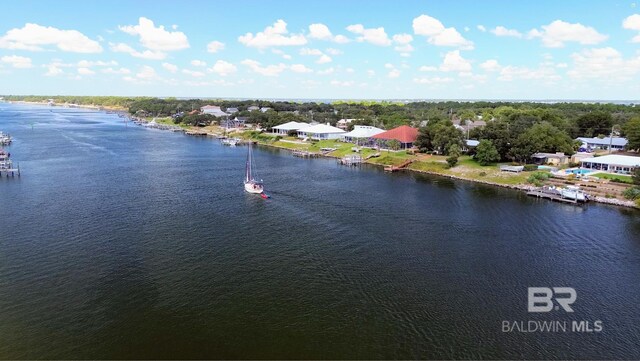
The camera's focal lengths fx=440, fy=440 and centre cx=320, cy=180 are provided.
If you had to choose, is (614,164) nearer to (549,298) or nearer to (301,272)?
(549,298)

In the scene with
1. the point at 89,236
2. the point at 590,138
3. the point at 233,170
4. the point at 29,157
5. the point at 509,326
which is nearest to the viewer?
the point at 509,326

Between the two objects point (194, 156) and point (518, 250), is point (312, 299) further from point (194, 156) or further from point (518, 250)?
point (194, 156)

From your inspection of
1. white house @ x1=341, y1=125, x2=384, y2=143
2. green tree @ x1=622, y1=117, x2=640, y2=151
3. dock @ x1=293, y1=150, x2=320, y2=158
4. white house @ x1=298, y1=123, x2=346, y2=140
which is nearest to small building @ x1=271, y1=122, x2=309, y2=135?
white house @ x1=298, y1=123, x2=346, y2=140

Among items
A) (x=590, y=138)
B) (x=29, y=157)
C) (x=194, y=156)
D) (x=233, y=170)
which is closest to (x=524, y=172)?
(x=590, y=138)

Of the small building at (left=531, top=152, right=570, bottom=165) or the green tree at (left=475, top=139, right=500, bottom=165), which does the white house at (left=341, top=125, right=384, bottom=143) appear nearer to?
the green tree at (left=475, top=139, right=500, bottom=165)

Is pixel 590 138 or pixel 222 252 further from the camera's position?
pixel 590 138

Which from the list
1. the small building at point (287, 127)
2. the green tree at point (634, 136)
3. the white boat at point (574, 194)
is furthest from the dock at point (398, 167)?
the small building at point (287, 127)

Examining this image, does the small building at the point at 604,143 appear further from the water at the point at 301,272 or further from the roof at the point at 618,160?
the water at the point at 301,272
